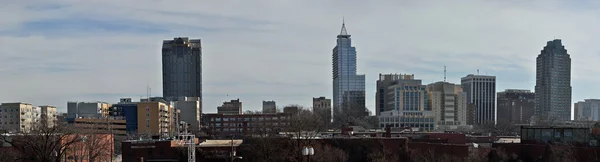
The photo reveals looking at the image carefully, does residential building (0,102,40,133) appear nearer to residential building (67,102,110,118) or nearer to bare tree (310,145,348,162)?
residential building (67,102,110,118)

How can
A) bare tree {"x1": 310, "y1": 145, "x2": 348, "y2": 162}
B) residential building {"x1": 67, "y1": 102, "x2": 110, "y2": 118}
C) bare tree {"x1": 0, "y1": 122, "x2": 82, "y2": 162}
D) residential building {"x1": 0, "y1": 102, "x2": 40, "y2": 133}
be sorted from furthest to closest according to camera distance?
residential building {"x1": 0, "y1": 102, "x2": 40, "y2": 133} < residential building {"x1": 67, "y1": 102, "x2": 110, "y2": 118} < bare tree {"x1": 310, "y1": 145, "x2": 348, "y2": 162} < bare tree {"x1": 0, "y1": 122, "x2": 82, "y2": 162}

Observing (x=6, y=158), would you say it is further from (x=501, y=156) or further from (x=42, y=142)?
(x=501, y=156)

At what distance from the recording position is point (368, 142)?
75.1 meters

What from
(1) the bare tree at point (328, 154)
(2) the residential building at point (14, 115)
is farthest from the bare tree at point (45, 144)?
(2) the residential building at point (14, 115)

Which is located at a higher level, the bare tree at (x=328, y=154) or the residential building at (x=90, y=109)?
the residential building at (x=90, y=109)

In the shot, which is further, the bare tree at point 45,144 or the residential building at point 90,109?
the residential building at point 90,109

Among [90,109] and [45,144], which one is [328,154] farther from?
[90,109]

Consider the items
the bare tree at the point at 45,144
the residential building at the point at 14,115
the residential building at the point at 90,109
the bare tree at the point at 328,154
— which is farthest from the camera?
the residential building at the point at 14,115

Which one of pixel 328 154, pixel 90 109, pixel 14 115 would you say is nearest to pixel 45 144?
pixel 328 154

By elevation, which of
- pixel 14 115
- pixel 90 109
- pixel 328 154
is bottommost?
pixel 328 154

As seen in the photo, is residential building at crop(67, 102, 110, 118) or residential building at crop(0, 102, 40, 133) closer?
residential building at crop(67, 102, 110, 118)

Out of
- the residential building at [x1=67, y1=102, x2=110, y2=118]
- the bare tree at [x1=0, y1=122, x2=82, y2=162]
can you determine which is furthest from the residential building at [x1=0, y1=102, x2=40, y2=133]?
the bare tree at [x1=0, y1=122, x2=82, y2=162]

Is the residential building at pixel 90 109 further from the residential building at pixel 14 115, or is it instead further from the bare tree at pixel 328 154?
the bare tree at pixel 328 154

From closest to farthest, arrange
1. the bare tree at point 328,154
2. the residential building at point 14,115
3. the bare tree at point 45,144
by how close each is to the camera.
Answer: the bare tree at point 45,144 → the bare tree at point 328,154 → the residential building at point 14,115
